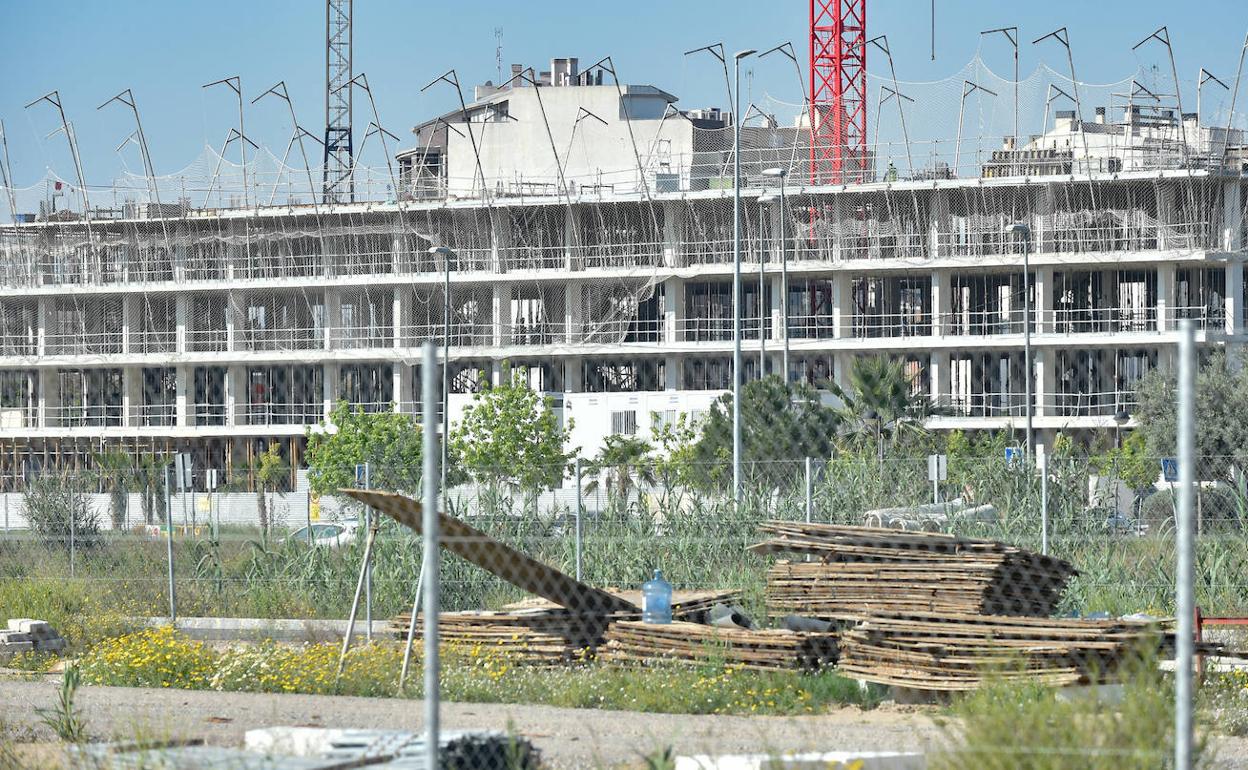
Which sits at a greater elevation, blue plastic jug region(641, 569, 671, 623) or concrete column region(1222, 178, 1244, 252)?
concrete column region(1222, 178, 1244, 252)

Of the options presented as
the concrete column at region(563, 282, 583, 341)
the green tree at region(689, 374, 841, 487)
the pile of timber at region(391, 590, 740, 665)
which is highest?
the concrete column at region(563, 282, 583, 341)

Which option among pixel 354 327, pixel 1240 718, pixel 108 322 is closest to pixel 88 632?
pixel 1240 718

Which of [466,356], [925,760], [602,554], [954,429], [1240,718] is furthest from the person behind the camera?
[466,356]

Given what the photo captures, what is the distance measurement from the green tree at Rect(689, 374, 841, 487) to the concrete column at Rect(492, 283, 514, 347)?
1967 centimetres

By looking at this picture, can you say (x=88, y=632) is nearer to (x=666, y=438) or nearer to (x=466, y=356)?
(x=666, y=438)

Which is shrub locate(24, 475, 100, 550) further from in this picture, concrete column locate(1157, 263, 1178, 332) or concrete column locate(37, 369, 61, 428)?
concrete column locate(37, 369, 61, 428)

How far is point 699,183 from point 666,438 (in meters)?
17.9

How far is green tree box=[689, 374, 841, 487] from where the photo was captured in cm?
3981

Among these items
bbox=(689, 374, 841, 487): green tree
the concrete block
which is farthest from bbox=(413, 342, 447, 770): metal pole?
bbox=(689, 374, 841, 487): green tree

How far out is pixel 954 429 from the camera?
56.3 meters

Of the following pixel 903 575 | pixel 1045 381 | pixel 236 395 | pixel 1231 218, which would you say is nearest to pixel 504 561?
pixel 903 575

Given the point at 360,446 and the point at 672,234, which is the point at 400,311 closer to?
the point at 672,234

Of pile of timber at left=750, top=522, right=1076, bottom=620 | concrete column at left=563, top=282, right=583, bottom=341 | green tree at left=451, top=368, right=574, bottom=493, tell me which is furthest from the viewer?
concrete column at left=563, top=282, right=583, bottom=341

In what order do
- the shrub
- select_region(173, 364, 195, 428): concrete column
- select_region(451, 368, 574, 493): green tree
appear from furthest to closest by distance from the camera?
1. select_region(173, 364, 195, 428): concrete column
2. select_region(451, 368, 574, 493): green tree
3. the shrub
